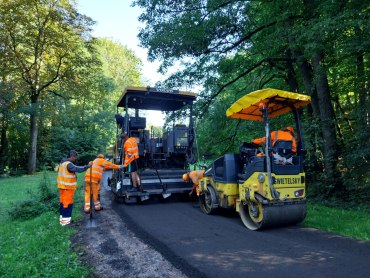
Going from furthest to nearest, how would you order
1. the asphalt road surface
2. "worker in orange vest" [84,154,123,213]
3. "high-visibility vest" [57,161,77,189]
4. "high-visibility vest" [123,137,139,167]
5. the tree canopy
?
1. the tree canopy
2. "high-visibility vest" [123,137,139,167]
3. "worker in orange vest" [84,154,123,213]
4. "high-visibility vest" [57,161,77,189]
5. the asphalt road surface

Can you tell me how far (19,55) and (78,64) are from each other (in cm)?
349

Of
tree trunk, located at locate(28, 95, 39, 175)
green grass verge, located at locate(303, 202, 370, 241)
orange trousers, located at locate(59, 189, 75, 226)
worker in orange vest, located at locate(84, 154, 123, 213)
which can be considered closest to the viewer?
green grass verge, located at locate(303, 202, 370, 241)

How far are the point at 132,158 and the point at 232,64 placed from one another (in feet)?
18.1

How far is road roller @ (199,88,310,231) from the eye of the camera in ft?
18.5

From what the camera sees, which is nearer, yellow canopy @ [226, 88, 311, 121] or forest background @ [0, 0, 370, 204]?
yellow canopy @ [226, 88, 311, 121]

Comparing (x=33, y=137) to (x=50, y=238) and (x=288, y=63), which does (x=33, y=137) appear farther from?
(x=50, y=238)

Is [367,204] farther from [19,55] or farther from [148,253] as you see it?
[19,55]

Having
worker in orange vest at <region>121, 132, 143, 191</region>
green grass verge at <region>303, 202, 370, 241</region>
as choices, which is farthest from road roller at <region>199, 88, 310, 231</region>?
worker in orange vest at <region>121, 132, 143, 191</region>

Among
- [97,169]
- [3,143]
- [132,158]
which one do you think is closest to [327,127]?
[132,158]

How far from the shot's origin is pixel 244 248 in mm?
4730

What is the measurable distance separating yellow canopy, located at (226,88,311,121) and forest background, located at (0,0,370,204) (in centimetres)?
178

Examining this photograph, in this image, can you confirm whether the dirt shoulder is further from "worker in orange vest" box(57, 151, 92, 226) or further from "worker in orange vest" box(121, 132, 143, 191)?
"worker in orange vest" box(121, 132, 143, 191)

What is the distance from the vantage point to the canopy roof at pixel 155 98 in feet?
29.2

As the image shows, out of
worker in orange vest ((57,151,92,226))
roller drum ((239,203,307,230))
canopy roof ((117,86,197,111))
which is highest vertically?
canopy roof ((117,86,197,111))
